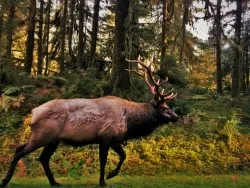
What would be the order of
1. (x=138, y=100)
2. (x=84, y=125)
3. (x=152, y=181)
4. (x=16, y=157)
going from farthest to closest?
(x=138, y=100) < (x=152, y=181) < (x=84, y=125) < (x=16, y=157)

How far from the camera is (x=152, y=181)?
10.4 metres

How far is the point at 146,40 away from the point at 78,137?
48.5 ft

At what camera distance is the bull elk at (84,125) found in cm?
847

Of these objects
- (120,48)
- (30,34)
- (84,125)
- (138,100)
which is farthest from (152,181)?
(30,34)

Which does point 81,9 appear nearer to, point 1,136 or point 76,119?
point 1,136

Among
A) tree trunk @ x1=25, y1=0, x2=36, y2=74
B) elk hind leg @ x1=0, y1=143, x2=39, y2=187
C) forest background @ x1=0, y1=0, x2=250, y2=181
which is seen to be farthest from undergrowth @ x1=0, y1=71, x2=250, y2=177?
tree trunk @ x1=25, y1=0, x2=36, y2=74

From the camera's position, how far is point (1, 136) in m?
13.1

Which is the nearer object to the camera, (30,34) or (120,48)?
(120,48)

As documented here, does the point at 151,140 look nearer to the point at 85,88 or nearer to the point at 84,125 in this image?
the point at 85,88

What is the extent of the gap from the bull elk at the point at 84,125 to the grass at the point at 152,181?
564 millimetres

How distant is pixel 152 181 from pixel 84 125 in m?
2.72

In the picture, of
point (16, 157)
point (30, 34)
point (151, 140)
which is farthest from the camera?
point (30, 34)

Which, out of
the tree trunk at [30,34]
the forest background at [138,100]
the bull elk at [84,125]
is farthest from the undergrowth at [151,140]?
the tree trunk at [30,34]

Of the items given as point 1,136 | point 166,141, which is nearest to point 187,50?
point 166,141
